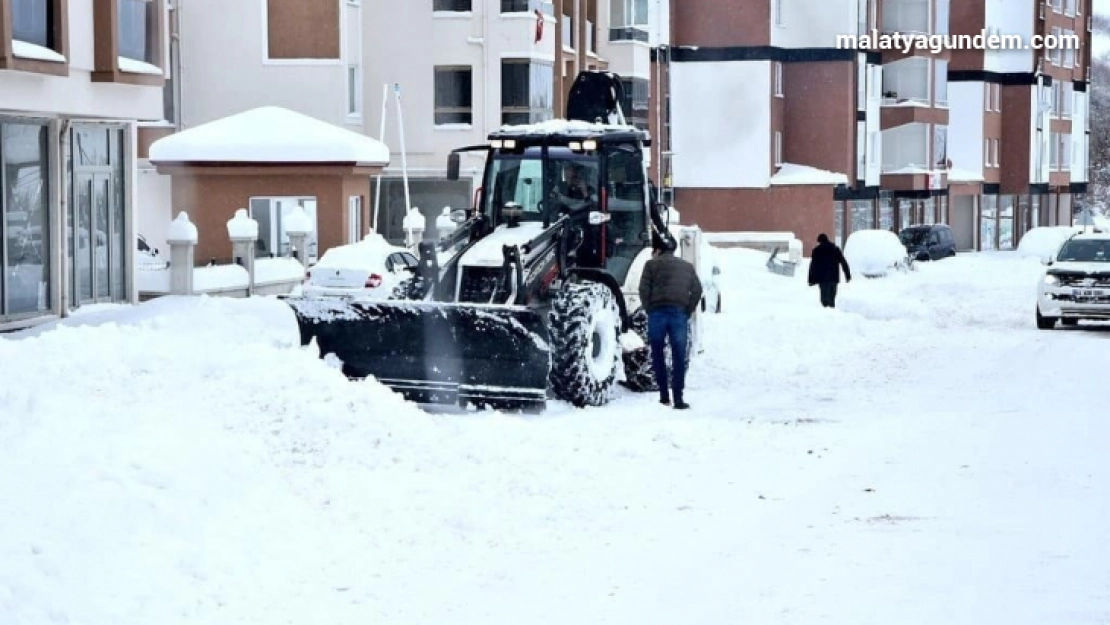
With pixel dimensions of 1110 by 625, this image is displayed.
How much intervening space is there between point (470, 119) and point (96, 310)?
70.7ft

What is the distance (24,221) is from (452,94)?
895 inches

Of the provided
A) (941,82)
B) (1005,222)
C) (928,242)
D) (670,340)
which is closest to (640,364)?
(670,340)

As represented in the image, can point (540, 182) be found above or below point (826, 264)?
above

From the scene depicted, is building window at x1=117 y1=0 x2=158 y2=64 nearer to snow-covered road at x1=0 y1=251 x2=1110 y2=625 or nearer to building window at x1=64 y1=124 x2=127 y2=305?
building window at x1=64 y1=124 x2=127 y2=305

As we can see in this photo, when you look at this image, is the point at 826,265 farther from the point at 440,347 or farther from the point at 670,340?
the point at 440,347

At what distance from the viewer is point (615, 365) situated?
18922 millimetres

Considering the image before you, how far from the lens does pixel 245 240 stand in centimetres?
3191

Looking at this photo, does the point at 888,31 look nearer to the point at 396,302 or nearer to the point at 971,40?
the point at 971,40

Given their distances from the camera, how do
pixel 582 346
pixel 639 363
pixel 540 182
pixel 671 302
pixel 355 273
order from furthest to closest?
pixel 355 273 → pixel 639 363 → pixel 540 182 → pixel 671 302 → pixel 582 346

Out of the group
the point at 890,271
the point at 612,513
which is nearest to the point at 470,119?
the point at 890,271

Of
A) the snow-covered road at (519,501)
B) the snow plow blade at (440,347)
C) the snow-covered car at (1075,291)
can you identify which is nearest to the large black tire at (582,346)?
the snow-covered road at (519,501)

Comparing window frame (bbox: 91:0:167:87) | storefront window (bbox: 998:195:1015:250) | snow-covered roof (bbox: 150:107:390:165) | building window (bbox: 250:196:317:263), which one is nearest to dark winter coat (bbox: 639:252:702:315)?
window frame (bbox: 91:0:167:87)

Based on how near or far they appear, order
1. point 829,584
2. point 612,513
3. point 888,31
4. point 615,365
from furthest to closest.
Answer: point 888,31, point 615,365, point 612,513, point 829,584

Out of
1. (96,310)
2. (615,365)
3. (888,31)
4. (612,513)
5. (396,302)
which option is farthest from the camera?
(888,31)
